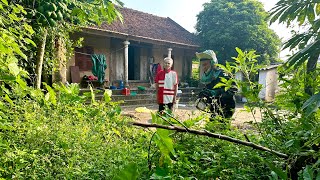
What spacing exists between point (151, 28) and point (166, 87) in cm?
1119

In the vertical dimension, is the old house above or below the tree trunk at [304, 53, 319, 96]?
above

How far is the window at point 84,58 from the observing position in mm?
12094

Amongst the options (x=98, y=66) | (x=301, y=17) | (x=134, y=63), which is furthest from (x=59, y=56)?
(x=134, y=63)

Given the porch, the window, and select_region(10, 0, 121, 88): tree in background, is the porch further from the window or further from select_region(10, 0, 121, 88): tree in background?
select_region(10, 0, 121, 88): tree in background

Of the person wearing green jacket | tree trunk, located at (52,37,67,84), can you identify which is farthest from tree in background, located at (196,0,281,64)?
the person wearing green jacket

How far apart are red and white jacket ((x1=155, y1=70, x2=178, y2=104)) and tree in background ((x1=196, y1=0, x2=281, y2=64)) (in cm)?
1161

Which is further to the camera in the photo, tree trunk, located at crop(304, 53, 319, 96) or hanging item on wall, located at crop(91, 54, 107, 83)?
hanging item on wall, located at crop(91, 54, 107, 83)

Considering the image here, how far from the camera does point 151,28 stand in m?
15.2

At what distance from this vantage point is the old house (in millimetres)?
12242

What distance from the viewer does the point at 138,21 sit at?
49.9ft

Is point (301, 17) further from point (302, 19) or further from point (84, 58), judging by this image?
point (84, 58)

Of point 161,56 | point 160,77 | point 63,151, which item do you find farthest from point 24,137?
point 161,56

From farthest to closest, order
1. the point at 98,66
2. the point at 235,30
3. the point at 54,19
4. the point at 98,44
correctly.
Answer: the point at 235,30, the point at 98,44, the point at 98,66, the point at 54,19

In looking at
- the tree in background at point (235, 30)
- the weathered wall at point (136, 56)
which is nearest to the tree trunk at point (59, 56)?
the weathered wall at point (136, 56)
